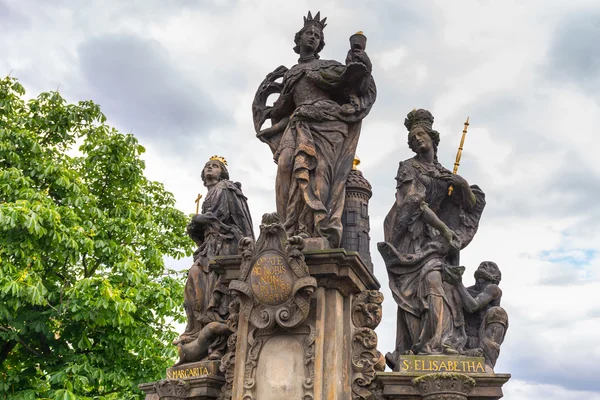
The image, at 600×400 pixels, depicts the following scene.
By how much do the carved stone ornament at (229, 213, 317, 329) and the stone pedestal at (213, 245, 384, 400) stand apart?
1 centimetres

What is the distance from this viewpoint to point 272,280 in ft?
25.5

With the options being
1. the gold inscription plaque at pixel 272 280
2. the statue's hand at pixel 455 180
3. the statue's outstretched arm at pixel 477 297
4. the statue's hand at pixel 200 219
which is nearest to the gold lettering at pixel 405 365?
the statue's outstretched arm at pixel 477 297

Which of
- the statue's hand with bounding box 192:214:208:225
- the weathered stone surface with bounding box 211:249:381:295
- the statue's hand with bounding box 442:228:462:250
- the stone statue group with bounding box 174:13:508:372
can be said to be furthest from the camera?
the statue's hand with bounding box 192:214:208:225

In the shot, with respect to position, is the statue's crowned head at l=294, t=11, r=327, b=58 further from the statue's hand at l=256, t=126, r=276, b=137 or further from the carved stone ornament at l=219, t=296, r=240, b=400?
the carved stone ornament at l=219, t=296, r=240, b=400

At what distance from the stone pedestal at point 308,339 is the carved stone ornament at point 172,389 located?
89cm

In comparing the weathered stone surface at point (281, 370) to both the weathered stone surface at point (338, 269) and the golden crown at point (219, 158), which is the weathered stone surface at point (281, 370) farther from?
the golden crown at point (219, 158)

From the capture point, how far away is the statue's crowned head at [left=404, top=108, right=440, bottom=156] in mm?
9471

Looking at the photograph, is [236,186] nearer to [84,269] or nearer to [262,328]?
[262,328]

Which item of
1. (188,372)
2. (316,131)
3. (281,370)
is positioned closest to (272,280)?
(281,370)

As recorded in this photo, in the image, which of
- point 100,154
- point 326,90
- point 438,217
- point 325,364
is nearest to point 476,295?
point 438,217

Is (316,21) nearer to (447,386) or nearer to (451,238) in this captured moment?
(451,238)

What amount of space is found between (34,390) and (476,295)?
8.48 metres

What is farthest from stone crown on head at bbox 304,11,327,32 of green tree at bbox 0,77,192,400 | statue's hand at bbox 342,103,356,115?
green tree at bbox 0,77,192,400

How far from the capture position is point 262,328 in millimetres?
7789
